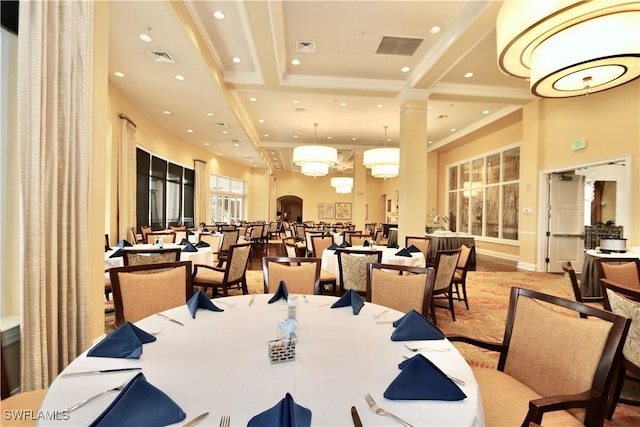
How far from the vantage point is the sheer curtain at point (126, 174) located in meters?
6.39

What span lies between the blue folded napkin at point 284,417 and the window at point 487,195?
10308 mm

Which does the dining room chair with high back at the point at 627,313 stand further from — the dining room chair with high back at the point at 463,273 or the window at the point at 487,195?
the window at the point at 487,195

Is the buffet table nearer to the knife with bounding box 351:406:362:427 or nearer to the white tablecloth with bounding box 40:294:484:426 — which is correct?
the white tablecloth with bounding box 40:294:484:426

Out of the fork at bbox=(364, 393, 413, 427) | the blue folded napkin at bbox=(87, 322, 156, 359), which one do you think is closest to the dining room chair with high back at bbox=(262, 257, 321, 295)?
the blue folded napkin at bbox=(87, 322, 156, 359)

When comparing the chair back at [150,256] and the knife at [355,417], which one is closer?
the knife at [355,417]

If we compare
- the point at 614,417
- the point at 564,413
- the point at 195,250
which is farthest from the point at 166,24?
the point at 614,417

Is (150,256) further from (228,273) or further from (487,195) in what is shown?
(487,195)

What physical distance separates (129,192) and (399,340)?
7091 millimetres

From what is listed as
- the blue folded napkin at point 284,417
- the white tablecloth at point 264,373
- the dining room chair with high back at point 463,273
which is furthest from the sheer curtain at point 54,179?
the dining room chair with high back at point 463,273

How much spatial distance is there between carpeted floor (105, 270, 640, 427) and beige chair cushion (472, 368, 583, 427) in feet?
3.76

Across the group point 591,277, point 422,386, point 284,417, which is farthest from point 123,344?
point 591,277

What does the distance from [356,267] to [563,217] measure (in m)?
6.50

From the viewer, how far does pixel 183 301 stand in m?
2.21

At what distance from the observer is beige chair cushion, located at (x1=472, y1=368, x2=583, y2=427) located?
50.3 inches
